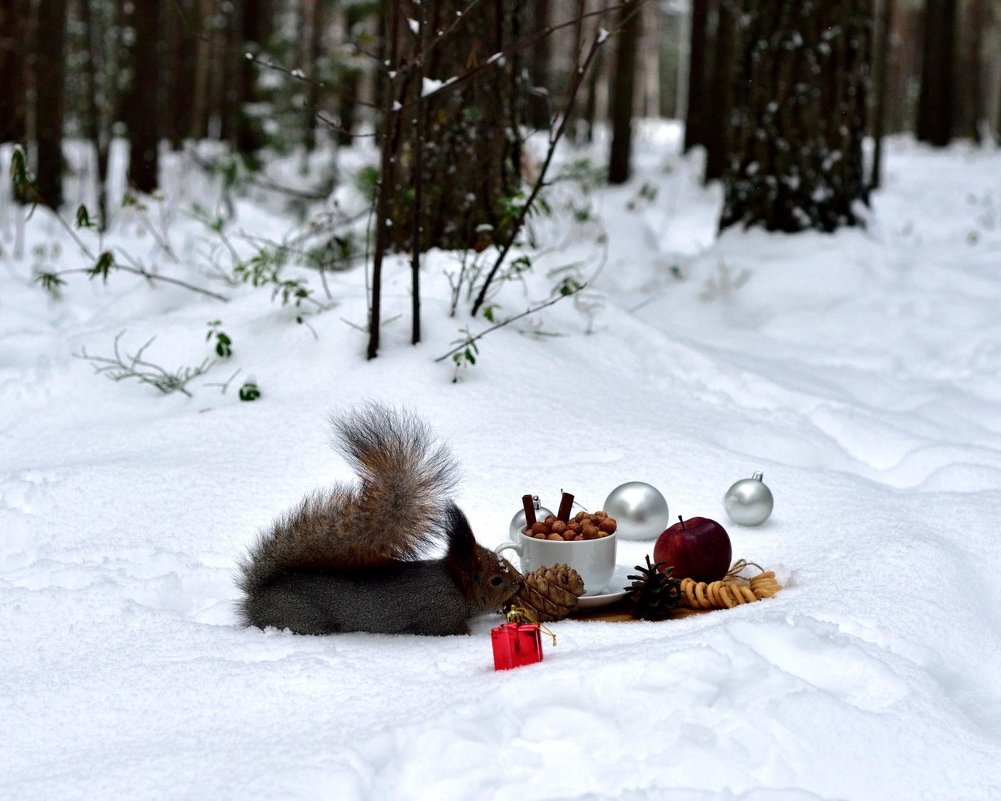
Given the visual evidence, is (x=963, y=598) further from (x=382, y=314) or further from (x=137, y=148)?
(x=137, y=148)

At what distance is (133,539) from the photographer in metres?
2.66

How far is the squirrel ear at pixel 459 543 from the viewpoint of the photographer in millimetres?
2154

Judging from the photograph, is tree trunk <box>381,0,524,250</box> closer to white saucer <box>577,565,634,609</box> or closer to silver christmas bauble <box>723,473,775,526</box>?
silver christmas bauble <box>723,473,775,526</box>

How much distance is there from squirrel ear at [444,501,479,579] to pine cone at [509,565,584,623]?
0.14 m

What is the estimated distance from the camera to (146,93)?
9781mm

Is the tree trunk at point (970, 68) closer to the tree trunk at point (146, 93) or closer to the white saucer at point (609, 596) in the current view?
the tree trunk at point (146, 93)

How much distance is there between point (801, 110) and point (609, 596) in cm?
409

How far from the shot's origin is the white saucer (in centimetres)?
230

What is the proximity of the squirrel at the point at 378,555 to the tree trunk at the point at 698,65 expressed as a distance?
12364 mm

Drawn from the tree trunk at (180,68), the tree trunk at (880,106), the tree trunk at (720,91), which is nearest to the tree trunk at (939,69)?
the tree trunk at (880,106)

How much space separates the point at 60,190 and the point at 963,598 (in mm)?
8368

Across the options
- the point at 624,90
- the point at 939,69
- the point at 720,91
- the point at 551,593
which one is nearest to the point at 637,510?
the point at 551,593

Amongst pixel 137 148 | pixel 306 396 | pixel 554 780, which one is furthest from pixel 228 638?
pixel 137 148

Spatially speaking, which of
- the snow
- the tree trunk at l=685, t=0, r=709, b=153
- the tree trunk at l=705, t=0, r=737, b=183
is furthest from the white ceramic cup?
the tree trunk at l=685, t=0, r=709, b=153
